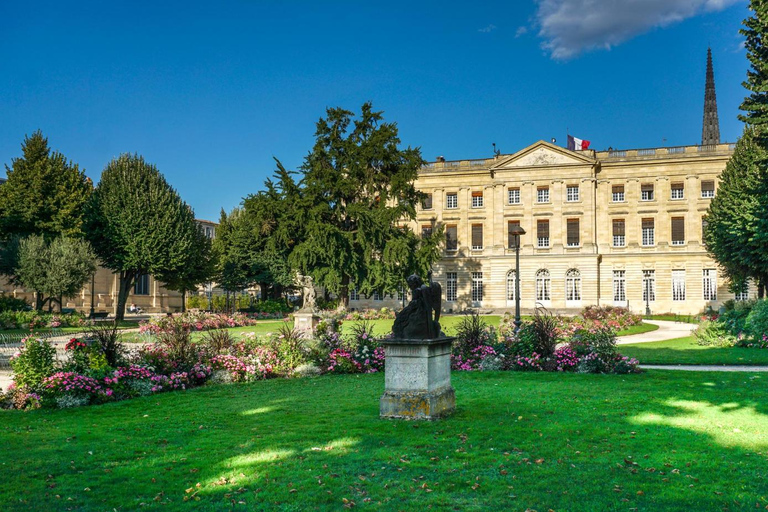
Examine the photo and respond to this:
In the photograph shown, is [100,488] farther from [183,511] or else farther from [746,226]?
[746,226]

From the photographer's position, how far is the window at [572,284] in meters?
50.5

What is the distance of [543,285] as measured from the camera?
51.4 metres

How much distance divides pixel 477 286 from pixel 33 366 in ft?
148

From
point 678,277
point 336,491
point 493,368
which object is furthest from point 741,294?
point 336,491

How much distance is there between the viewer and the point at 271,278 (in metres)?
47.2

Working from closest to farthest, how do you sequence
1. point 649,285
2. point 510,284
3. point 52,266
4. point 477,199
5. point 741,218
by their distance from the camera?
point 741,218 < point 52,266 < point 649,285 < point 510,284 < point 477,199

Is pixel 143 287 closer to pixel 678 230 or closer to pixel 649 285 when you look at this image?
pixel 649 285

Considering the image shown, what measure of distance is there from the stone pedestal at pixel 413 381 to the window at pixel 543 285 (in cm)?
4424

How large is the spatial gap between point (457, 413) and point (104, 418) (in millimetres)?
5074

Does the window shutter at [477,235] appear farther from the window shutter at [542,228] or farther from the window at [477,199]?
the window shutter at [542,228]

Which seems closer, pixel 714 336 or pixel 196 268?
pixel 714 336

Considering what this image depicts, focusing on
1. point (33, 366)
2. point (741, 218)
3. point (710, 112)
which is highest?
point (710, 112)

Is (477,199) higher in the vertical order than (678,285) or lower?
higher

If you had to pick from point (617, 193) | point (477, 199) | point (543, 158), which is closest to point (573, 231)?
point (617, 193)
